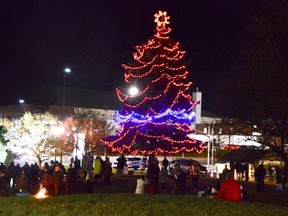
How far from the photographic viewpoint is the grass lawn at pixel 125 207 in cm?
1048

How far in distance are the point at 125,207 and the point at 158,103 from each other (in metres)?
25.0

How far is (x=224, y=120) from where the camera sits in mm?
19594

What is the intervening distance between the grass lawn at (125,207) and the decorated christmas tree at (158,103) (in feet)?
76.3

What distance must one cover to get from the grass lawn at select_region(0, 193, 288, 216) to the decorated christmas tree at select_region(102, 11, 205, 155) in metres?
23.3

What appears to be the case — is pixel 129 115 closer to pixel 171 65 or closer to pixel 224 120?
pixel 171 65

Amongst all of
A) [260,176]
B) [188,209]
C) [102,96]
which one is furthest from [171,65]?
[102,96]

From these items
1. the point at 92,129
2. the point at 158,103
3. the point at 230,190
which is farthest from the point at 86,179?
the point at 92,129

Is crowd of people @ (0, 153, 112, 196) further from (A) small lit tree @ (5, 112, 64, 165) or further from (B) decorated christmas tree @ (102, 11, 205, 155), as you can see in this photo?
(A) small lit tree @ (5, 112, 64, 165)

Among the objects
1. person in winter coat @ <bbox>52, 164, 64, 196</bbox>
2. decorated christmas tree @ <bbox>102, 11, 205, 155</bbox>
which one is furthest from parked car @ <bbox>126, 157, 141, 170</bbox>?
person in winter coat @ <bbox>52, 164, 64, 196</bbox>

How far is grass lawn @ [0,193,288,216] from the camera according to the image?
10484 mm

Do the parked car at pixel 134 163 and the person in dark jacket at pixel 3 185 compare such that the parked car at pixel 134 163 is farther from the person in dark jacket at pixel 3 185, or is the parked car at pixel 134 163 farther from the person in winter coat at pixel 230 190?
the person in winter coat at pixel 230 190

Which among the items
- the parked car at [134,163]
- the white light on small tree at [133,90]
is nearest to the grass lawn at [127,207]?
the white light on small tree at [133,90]

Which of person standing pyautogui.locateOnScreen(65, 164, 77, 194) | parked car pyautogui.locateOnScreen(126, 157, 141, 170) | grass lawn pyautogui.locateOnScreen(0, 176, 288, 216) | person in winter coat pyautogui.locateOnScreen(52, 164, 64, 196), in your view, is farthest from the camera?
parked car pyautogui.locateOnScreen(126, 157, 141, 170)

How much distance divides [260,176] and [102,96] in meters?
67.2
